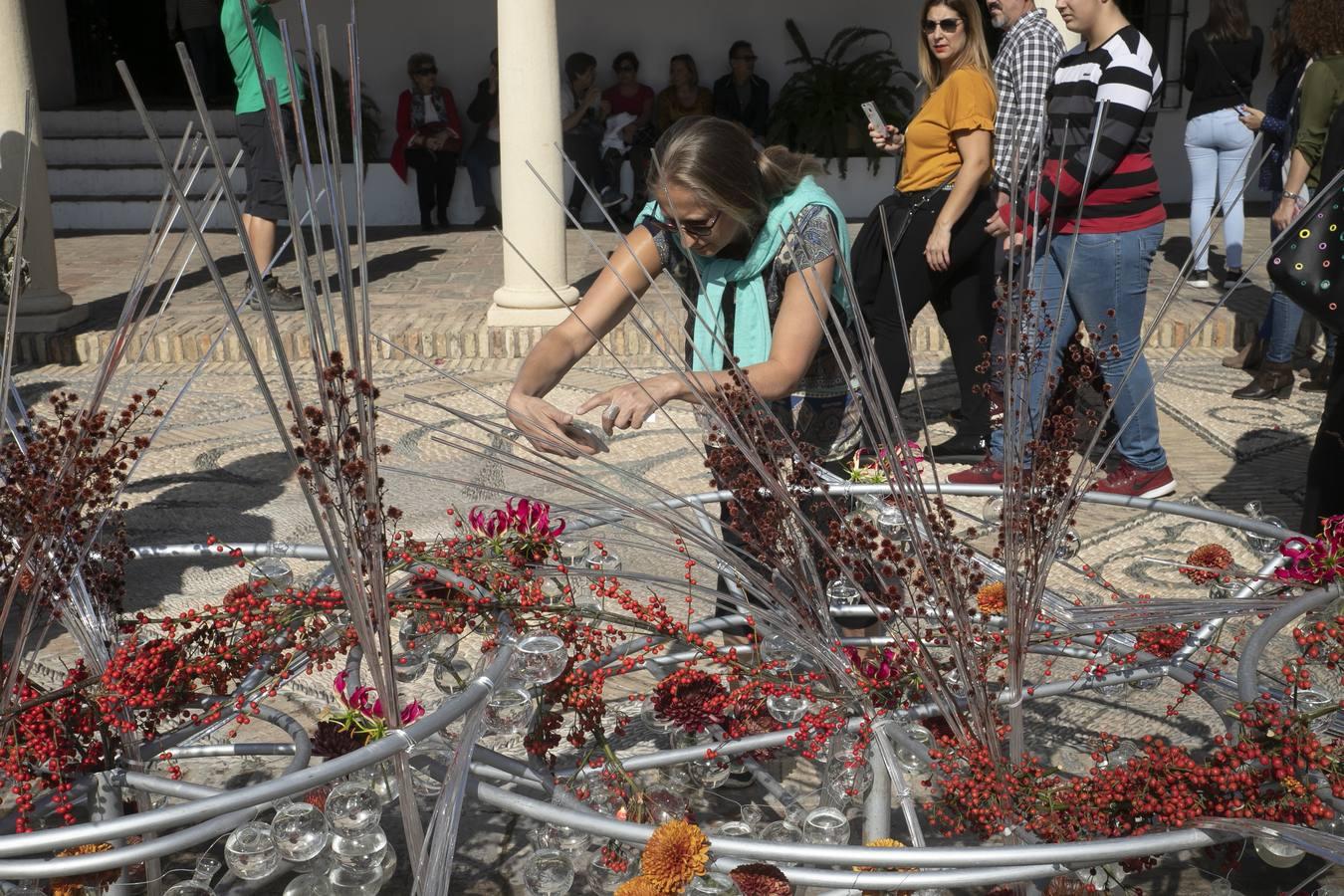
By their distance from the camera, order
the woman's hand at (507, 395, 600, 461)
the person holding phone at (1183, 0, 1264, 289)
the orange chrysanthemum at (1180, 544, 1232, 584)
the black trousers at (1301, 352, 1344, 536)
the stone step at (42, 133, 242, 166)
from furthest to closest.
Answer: the stone step at (42, 133, 242, 166) < the person holding phone at (1183, 0, 1264, 289) < the black trousers at (1301, 352, 1344, 536) < the orange chrysanthemum at (1180, 544, 1232, 584) < the woman's hand at (507, 395, 600, 461)

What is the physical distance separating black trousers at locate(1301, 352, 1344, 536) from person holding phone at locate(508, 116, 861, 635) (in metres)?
1.29

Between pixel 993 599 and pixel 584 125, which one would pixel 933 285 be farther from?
pixel 584 125

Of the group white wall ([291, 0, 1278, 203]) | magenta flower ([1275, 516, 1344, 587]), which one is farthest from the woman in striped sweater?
white wall ([291, 0, 1278, 203])

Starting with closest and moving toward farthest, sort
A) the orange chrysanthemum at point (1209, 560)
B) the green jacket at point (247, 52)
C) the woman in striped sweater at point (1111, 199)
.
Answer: the orange chrysanthemum at point (1209, 560)
the woman in striped sweater at point (1111, 199)
the green jacket at point (247, 52)

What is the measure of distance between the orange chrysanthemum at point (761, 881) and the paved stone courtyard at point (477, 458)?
60cm

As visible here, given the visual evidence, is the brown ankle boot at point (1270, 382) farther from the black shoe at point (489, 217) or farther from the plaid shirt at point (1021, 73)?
the black shoe at point (489, 217)

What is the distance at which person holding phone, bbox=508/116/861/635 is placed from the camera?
267cm

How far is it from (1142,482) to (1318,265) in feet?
5.70

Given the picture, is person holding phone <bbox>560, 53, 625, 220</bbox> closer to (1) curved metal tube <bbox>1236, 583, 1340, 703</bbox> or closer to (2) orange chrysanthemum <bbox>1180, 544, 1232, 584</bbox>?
(2) orange chrysanthemum <bbox>1180, 544, 1232, 584</bbox>

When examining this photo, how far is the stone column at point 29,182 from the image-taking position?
274 inches

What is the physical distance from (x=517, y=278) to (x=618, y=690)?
4.54 metres

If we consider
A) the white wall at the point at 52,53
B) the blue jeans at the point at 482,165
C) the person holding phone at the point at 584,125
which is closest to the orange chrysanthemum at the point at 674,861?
the person holding phone at the point at 584,125

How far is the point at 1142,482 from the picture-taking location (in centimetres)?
461

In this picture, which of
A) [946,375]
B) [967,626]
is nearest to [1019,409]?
[967,626]
